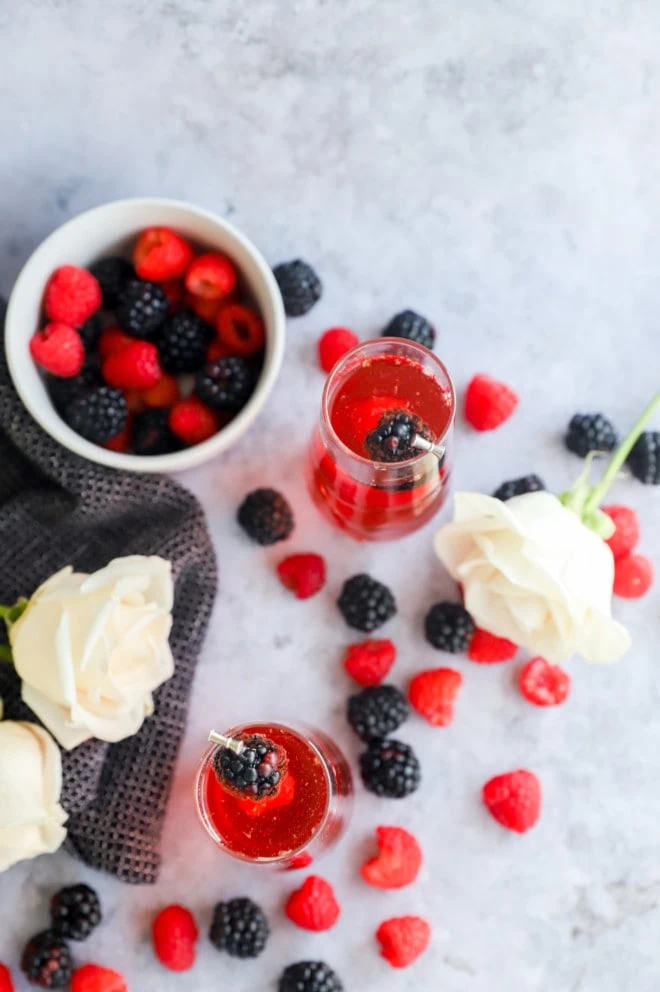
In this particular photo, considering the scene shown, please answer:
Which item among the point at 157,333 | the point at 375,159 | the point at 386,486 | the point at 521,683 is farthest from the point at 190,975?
the point at 375,159

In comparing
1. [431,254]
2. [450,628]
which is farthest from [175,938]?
[431,254]

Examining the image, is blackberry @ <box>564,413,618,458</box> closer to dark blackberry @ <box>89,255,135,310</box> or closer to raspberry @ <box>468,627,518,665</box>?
raspberry @ <box>468,627,518,665</box>

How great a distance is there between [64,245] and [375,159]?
41 cm

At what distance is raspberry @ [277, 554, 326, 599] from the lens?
4.19 feet

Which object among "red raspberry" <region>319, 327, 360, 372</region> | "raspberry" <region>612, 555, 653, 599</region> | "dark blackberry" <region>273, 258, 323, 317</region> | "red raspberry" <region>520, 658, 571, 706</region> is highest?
"dark blackberry" <region>273, 258, 323, 317</region>

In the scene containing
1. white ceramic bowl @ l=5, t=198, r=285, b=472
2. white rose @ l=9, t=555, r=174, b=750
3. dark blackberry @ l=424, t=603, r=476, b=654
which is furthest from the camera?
dark blackberry @ l=424, t=603, r=476, b=654

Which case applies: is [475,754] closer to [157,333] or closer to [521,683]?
[521,683]

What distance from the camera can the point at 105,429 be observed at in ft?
3.89

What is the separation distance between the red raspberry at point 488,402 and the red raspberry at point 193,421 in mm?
323

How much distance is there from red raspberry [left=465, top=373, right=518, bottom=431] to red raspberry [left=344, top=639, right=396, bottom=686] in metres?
0.30

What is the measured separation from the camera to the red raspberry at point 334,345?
1.29 metres

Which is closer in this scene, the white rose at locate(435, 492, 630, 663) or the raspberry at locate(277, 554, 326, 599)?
the white rose at locate(435, 492, 630, 663)

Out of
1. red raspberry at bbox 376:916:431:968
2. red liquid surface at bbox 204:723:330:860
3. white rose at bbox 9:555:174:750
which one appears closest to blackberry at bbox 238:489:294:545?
white rose at bbox 9:555:174:750

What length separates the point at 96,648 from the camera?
1.06 m
